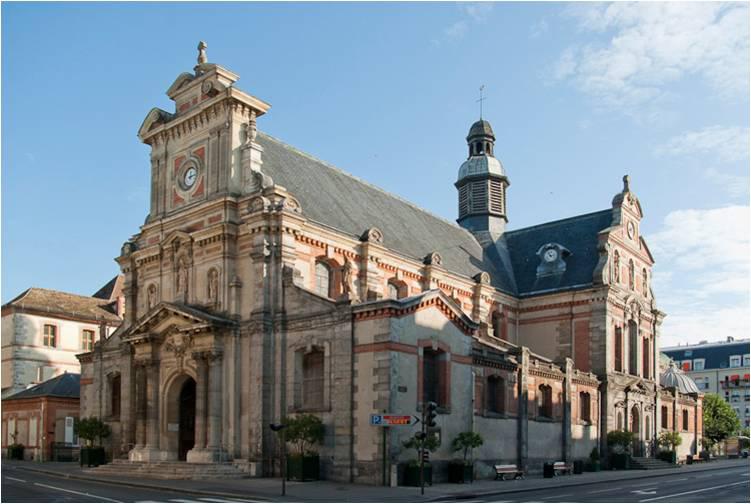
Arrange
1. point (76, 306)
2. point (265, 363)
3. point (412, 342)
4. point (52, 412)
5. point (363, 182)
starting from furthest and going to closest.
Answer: point (76, 306)
point (52, 412)
point (363, 182)
point (265, 363)
point (412, 342)

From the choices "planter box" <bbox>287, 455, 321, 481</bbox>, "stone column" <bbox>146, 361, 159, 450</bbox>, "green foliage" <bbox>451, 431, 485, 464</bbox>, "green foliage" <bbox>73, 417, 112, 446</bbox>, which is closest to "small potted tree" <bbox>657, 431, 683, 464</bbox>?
"green foliage" <bbox>451, 431, 485, 464</bbox>

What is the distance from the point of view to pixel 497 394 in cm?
3962

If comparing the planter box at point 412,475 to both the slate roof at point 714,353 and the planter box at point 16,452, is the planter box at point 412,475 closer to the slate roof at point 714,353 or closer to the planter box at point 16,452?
the planter box at point 16,452

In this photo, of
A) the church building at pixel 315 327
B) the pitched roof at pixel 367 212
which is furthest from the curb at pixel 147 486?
the pitched roof at pixel 367 212

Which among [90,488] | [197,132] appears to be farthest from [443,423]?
[197,132]

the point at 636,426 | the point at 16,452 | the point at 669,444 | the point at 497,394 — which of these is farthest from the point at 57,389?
the point at 669,444

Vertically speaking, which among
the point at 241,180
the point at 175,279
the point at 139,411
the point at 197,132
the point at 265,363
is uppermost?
the point at 197,132

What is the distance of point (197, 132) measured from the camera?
4069cm

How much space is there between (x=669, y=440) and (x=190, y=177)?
35.6 metres

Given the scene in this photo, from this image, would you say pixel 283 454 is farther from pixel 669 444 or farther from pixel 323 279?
pixel 669 444

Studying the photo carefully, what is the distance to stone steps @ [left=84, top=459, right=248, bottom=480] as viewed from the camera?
34.2 meters

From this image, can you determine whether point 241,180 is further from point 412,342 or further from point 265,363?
point 412,342

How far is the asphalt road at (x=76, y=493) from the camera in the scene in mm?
24953

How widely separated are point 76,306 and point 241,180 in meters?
32.3
